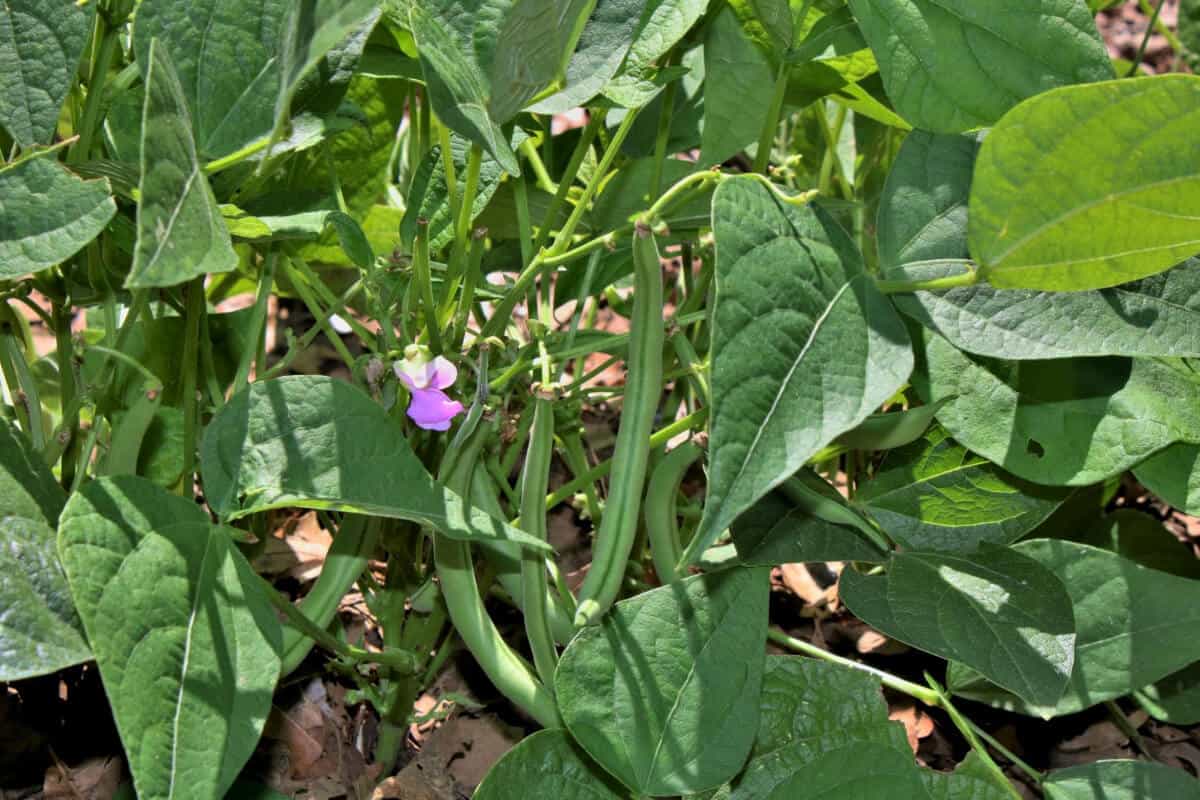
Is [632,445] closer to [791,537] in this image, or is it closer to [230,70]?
[791,537]

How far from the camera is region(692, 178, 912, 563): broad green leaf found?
69 cm

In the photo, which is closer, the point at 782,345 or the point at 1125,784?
the point at 782,345

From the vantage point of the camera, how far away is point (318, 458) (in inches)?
31.9

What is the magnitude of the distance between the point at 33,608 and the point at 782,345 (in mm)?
508

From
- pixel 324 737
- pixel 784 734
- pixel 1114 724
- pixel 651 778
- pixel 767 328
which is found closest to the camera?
pixel 767 328

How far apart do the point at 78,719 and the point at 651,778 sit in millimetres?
533

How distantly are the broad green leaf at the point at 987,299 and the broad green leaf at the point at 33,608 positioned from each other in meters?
0.62

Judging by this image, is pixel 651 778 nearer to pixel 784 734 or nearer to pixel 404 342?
pixel 784 734

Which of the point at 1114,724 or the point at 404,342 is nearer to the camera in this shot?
the point at 404,342

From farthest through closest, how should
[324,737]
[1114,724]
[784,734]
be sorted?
[1114,724], [324,737], [784,734]

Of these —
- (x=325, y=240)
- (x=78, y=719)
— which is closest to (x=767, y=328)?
(x=325, y=240)

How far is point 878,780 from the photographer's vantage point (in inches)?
37.0

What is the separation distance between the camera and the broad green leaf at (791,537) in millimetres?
949

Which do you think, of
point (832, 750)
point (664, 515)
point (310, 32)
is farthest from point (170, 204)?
point (832, 750)
